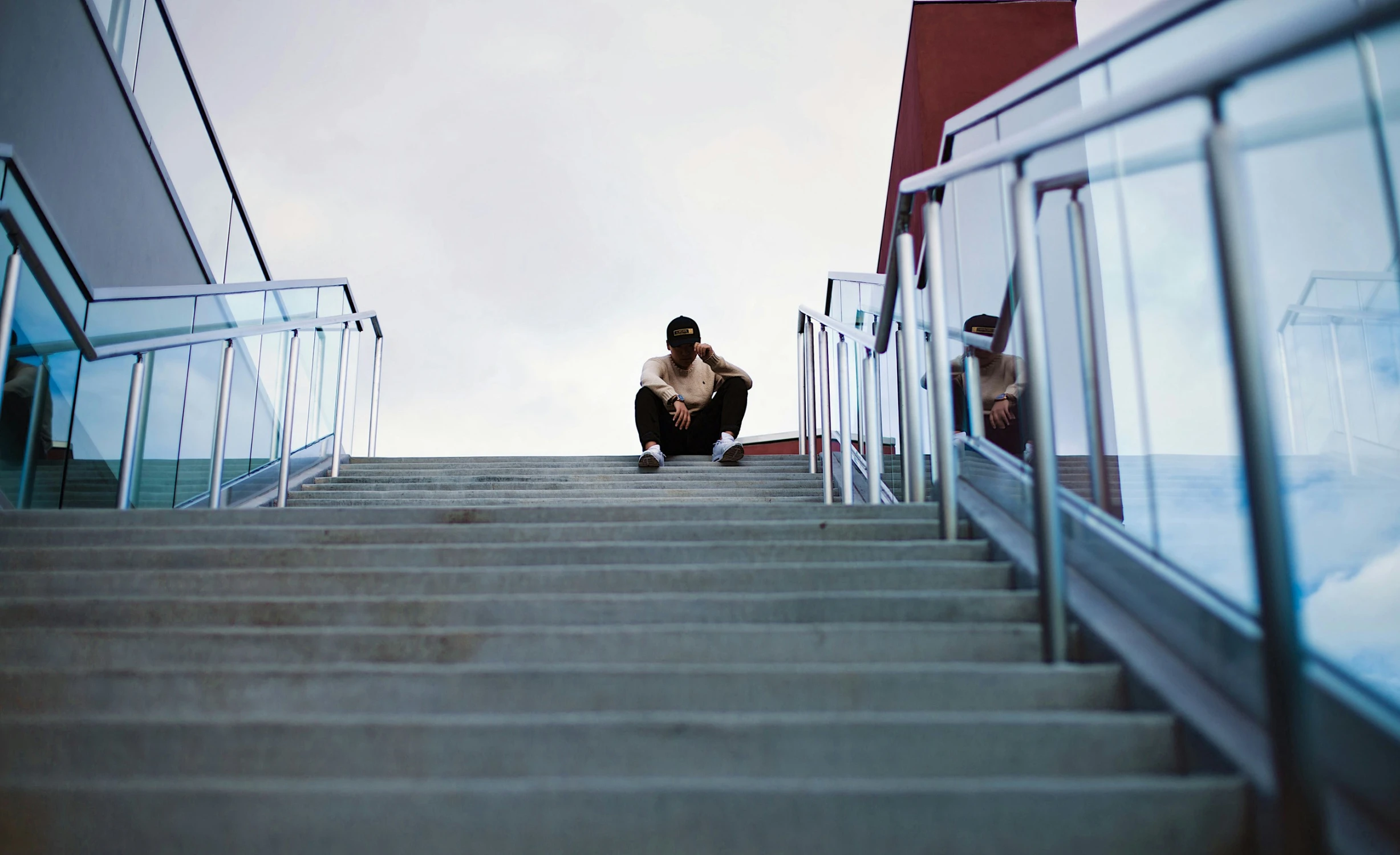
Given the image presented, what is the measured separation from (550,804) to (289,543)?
136 centimetres

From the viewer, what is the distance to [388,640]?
5.36 feet

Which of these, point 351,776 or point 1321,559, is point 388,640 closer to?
point 351,776

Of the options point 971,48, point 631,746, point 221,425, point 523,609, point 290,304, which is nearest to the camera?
→ point 631,746

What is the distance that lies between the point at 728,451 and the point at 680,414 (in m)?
0.44

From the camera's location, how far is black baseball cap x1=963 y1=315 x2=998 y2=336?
104 inches

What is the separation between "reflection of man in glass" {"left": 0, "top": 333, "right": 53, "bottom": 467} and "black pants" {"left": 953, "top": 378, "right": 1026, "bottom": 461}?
2.88 meters

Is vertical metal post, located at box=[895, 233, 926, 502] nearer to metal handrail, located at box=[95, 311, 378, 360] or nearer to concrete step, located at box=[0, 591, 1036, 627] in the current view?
concrete step, located at box=[0, 591, 1036, 627]

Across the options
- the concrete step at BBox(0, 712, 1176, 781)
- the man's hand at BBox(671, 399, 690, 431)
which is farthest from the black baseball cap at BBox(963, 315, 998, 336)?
the man's hand at BBox(671, 399, 690, 431)

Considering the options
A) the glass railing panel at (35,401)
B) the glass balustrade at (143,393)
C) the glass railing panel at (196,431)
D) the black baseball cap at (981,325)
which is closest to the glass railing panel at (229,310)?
the glass balustrade at (143,393)

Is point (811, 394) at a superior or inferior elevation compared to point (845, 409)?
superior

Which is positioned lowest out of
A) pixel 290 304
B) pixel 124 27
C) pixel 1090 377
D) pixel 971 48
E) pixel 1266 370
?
pixel 1266 370

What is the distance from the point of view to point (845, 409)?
318 centimetres

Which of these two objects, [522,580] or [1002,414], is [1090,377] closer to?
[1002,414]

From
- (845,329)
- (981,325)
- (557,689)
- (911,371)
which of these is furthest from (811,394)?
(557,689)
